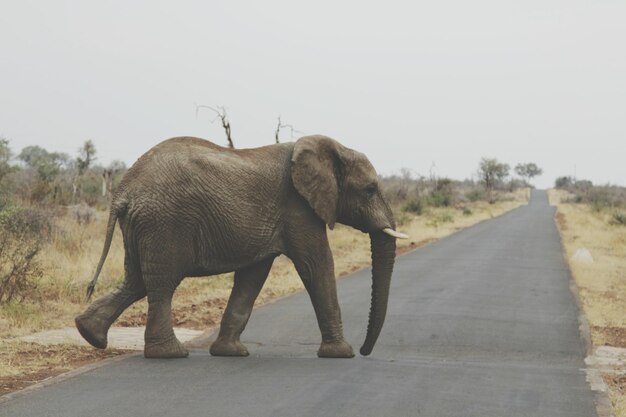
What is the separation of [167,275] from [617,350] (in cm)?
582

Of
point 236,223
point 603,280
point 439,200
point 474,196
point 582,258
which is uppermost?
point 474,196

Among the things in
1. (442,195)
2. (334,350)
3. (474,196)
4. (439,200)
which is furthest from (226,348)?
(474,196)

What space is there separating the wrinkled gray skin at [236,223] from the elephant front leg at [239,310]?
1cm

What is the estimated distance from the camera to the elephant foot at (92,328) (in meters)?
8.09

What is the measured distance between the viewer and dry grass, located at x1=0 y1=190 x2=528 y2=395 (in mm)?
7965

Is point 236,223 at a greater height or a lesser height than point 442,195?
lesser

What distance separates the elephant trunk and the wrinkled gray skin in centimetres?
1

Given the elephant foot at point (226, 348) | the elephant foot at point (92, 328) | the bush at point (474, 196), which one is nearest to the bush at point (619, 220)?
the elephant foot at point (226, 348)

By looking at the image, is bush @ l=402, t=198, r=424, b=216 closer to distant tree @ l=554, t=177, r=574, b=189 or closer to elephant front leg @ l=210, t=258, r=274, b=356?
elephant front leg @ l=210, t=258, r=274, b=356

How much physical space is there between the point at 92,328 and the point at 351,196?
293 centimetres

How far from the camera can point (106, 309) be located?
820 cm

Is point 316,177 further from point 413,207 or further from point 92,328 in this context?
point 413,207

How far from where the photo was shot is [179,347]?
8.16 meters

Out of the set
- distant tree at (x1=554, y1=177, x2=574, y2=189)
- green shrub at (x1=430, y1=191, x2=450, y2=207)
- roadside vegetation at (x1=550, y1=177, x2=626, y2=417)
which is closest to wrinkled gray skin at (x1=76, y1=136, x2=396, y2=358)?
roadside vegetation at (x1=550, y1=177, x2=626, y2=417)
